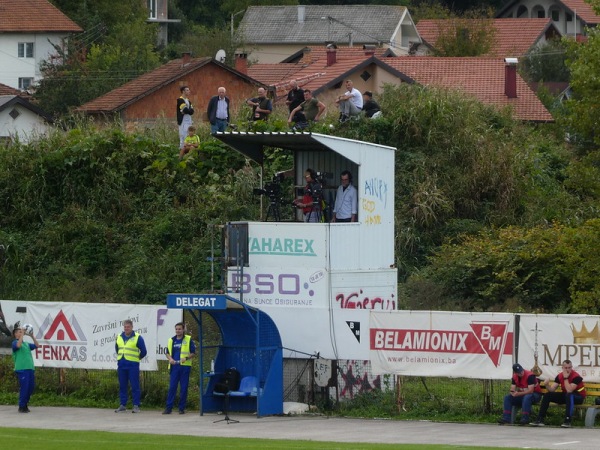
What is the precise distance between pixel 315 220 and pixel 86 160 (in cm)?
1421

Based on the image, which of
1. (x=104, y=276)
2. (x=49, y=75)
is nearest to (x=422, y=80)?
(x=49, y=75)

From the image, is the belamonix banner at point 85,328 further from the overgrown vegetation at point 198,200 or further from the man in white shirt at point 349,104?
the man in white shirt at point 349,104

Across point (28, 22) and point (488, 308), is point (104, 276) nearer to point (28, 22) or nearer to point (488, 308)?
point (488, 308)

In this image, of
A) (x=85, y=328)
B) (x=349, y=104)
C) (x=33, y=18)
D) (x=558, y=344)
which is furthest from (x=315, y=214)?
(x=33, y=18)

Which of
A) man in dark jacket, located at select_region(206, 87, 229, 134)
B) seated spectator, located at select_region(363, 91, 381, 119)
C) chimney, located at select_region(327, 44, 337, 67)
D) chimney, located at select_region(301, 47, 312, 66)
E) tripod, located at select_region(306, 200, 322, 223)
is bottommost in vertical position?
tripod, located at select_region(306, 200, 322, 223)

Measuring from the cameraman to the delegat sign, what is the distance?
4.56 metres

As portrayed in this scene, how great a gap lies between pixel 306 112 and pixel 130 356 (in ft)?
41.0

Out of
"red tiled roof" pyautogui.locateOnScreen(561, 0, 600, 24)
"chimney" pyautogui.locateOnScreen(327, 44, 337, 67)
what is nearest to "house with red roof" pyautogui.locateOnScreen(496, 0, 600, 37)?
"red tiled roof" pyautogui.locateOnScreen(561, 0, 600, 24)

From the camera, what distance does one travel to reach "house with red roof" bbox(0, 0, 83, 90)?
3735 inches

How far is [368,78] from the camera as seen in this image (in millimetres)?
65000

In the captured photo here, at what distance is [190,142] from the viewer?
3944cm

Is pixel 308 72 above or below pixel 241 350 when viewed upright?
above

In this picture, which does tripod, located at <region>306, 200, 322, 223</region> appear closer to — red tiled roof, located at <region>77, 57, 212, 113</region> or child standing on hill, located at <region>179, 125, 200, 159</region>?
child standing on hill, located at <region>179, 125, 200, 159</region>

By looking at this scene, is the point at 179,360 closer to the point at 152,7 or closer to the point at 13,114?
the point at 13,114
